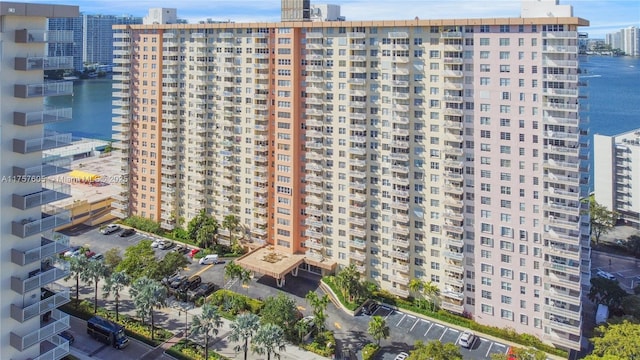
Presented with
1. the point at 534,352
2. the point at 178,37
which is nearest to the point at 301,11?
the point at 178,37

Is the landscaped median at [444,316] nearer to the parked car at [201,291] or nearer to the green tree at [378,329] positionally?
the green tree at [378,329]

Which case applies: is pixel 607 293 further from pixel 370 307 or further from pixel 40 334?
pixel 40 334

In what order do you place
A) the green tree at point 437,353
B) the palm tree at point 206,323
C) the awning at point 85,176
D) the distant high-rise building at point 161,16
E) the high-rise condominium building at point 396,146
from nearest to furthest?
the green tree at point 437,353 < the palm tree at point 206,323 < the high-rise condominium building at point 396,146 < the distant high-rise building at point 161,16 < the awning at point 85,176

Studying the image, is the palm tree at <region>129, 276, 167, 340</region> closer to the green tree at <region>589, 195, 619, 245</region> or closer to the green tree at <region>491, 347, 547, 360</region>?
the green tree at <region>491, 347, 547, 360</region>

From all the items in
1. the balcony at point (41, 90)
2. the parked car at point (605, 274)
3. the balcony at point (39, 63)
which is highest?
the balcony at point (39, 63)

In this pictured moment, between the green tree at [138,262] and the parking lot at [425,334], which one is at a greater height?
the green tree at [138,262]

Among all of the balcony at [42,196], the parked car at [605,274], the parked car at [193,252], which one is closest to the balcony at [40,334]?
the balcony at [42,196]

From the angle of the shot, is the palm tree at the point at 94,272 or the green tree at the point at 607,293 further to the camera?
the green tree at the point at 607,293

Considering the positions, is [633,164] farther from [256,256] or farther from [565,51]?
[256,256]
